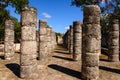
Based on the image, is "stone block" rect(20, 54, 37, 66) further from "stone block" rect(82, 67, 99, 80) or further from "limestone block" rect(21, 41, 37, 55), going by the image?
"stone block" rect(82, 67, 99, 80)

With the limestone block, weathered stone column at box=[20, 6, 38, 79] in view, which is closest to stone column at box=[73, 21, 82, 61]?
weathered stone column at box=[20, 6, 38, 79]

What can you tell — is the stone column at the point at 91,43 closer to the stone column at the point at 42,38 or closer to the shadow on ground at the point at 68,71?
the shadow on ground at the point at 68,71

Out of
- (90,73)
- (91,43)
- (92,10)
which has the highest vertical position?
(92,10)

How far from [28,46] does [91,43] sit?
13.2 ft

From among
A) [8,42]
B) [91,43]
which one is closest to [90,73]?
[91,43]

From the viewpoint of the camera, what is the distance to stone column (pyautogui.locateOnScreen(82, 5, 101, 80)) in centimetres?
1183

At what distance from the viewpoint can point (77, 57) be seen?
17578 mm

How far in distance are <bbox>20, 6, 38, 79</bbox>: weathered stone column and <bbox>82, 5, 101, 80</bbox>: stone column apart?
3260mm

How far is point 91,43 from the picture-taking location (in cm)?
1205

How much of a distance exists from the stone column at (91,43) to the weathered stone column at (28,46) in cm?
326

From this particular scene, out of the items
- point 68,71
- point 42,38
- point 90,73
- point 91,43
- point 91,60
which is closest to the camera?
point 90,73

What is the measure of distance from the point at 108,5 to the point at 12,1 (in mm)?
16354

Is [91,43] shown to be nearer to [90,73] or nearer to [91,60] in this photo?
[91,60]

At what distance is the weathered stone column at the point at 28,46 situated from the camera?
38.8 ft
